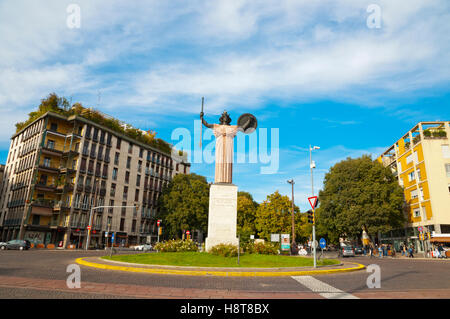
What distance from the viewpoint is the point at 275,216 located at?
162 ft

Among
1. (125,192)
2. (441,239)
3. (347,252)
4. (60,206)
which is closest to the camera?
(347,252)

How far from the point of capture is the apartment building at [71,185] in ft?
152

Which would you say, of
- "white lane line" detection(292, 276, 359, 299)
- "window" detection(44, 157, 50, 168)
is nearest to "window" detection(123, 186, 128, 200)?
"window" detection(44, 157, 50, 168)

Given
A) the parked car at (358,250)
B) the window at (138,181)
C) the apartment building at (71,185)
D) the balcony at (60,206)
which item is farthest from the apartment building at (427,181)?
the balcony at (60,206)

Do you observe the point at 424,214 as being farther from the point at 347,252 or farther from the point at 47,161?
the point at 47,161

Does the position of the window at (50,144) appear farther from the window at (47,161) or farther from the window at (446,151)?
the window at (446,151)

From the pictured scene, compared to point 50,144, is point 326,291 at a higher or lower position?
lower

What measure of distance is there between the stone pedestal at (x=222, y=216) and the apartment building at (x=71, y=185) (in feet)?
73.4

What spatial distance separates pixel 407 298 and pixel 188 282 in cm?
698

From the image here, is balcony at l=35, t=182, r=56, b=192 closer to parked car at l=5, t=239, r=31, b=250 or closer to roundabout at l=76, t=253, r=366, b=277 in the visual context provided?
parked car at l=5, t=239, r=31, b=250

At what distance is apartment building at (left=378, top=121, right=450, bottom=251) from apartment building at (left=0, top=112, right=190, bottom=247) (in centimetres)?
4436

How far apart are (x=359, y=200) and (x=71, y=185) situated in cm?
4475

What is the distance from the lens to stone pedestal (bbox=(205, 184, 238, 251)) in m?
Result: 21.3

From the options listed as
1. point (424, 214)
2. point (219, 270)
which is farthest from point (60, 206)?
point (424, 214)
